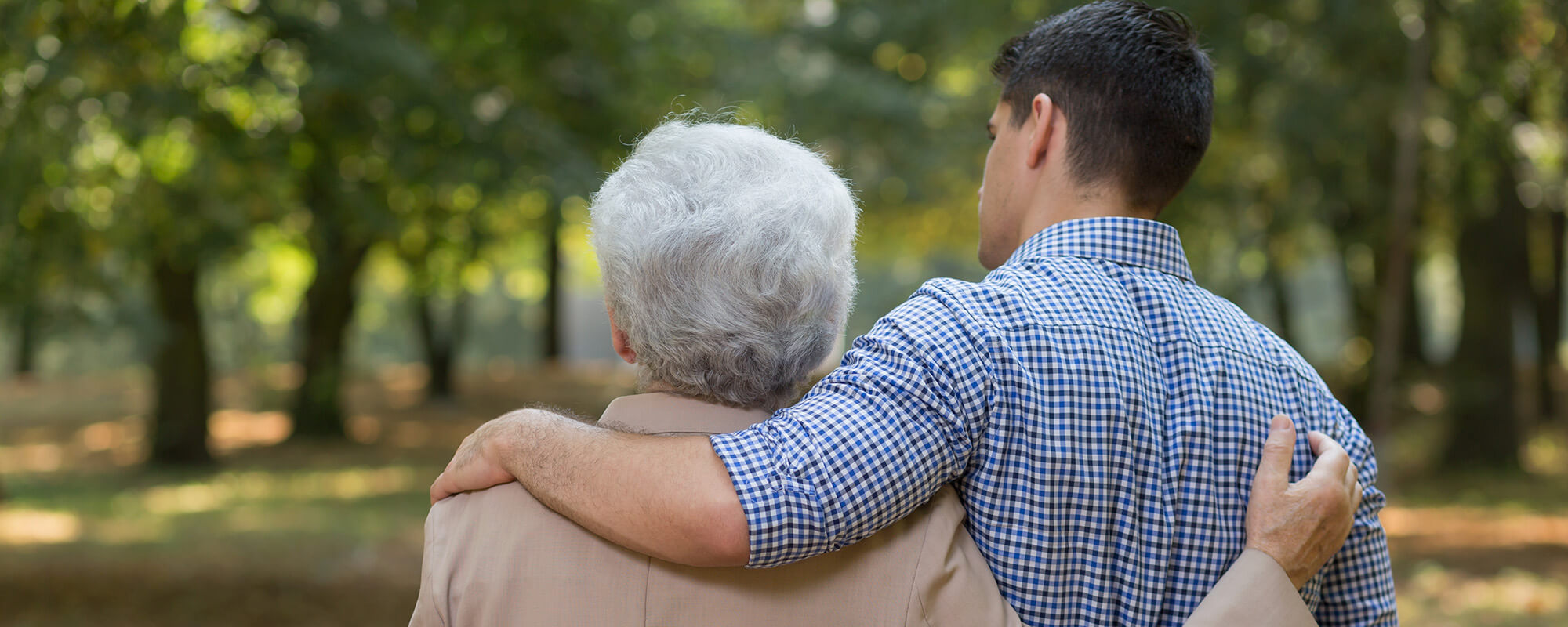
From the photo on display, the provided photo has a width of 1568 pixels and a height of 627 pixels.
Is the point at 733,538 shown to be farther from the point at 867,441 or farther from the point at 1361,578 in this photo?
the point at 1361,578

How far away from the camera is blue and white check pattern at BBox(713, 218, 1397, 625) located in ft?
4.81

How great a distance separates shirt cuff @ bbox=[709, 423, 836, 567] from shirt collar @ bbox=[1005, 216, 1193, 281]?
57cm

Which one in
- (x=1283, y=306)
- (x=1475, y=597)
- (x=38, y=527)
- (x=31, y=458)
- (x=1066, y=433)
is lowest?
(x=31, y=458)

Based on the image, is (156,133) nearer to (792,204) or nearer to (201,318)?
(792,204)

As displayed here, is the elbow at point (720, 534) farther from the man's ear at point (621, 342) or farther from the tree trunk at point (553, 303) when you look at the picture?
the tree trunk at point (553, 303)

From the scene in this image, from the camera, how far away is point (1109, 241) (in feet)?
5.89

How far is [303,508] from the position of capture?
36.7 feet

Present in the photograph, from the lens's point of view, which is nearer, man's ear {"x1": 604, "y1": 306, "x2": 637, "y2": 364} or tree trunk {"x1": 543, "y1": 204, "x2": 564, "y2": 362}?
man's ear {"x1": 604, "y1": 306, "x2": 637, "y2": 364}

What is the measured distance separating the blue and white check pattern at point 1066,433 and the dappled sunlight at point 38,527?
1010 cm

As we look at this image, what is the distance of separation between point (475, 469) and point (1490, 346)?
42.3 feet

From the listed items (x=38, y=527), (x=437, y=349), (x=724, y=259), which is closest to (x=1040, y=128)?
(x=724, y=259)

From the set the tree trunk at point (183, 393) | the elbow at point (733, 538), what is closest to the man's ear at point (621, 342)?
the elbow at point (733, 538)

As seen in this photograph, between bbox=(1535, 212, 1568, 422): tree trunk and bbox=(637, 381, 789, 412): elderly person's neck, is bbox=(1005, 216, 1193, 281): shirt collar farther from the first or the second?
bbox=(1535, 212, 1568, 422): tree trunk

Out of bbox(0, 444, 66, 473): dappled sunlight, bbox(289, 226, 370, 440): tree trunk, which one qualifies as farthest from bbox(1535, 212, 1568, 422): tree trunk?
bbox(0, 444, 66, 473): dappled sunlight
